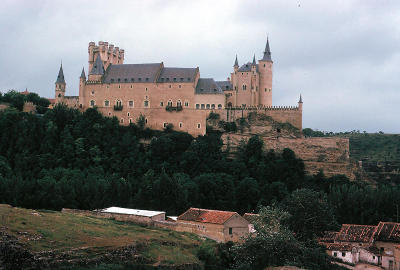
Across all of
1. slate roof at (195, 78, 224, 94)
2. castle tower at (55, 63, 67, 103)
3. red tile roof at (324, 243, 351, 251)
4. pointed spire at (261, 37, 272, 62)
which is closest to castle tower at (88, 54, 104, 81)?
castle tower at (55, 63, 67, 103)

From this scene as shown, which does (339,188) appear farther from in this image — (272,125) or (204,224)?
(204,224)

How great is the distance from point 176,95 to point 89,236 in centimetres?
4813

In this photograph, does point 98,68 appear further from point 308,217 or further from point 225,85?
point 308,217

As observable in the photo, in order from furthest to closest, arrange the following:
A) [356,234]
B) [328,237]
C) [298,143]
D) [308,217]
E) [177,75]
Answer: [177,75]
[298,143]
[328,237]
[356,234]
[308,217]

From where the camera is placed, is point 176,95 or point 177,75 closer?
point 176,95

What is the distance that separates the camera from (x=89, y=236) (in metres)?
40.8

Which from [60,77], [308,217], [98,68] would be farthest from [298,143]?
[60,77]

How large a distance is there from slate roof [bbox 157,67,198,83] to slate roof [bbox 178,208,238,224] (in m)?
35.0

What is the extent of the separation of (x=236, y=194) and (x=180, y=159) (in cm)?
1231

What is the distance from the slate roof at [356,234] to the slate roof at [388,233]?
630 millimetres

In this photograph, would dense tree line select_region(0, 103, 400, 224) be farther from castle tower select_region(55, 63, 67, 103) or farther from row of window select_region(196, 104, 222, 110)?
castle tower select_region(55, 63, 67, 103)

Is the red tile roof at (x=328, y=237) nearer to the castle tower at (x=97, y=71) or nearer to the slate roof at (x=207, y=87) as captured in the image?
the slate roof at (x=207, y=87)

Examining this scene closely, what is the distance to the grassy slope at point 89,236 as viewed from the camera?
123 feet

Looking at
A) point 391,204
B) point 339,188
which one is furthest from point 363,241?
point 339,188
